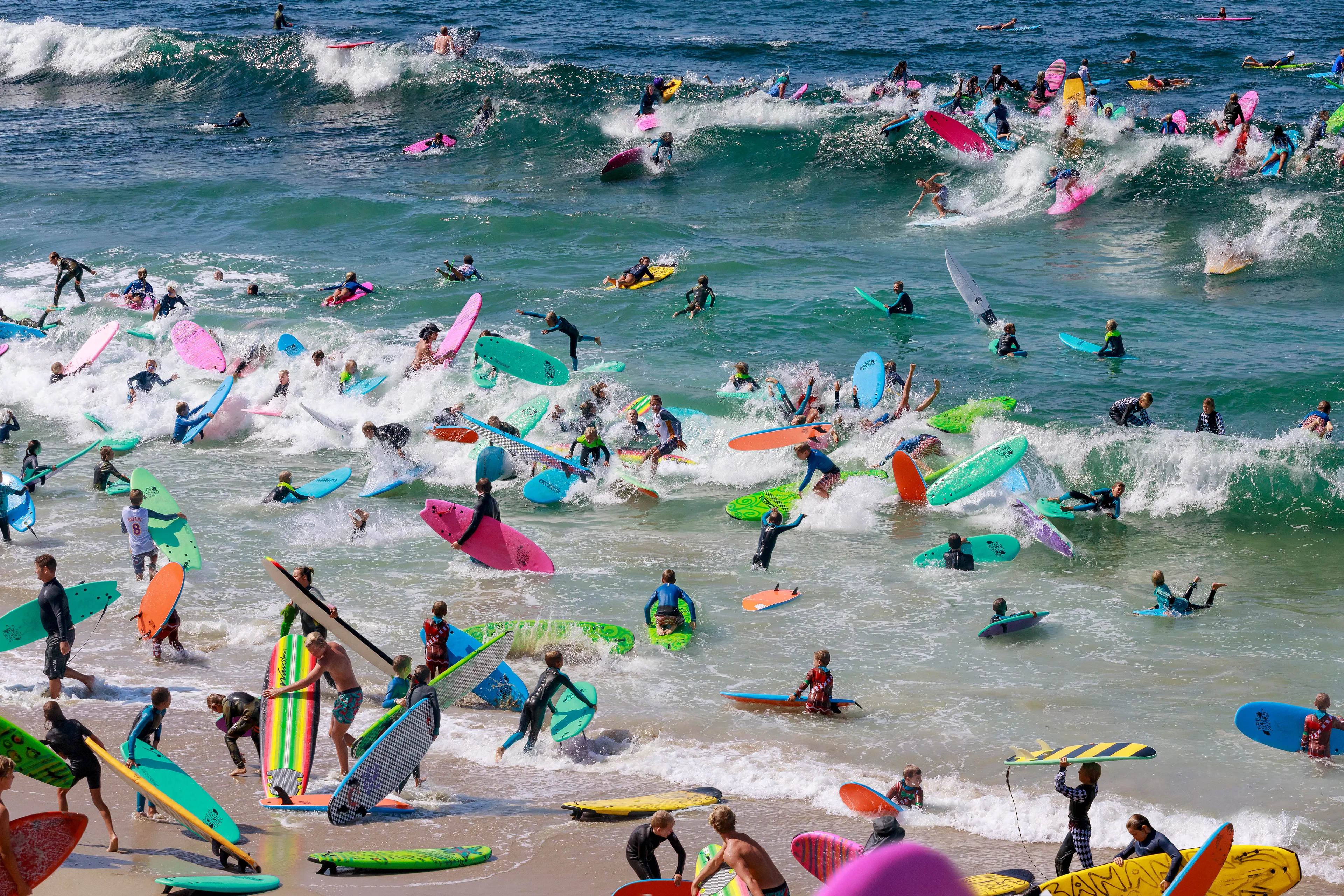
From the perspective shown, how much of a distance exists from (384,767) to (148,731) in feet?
5.25

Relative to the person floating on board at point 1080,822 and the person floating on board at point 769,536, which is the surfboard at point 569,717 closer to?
the person floating on board at point 1080,822

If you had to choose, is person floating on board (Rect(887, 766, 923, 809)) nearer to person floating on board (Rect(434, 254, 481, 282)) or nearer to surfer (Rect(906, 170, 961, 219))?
person floating on board (Rect(434, 254, 481, 282))

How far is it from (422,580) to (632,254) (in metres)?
12.2

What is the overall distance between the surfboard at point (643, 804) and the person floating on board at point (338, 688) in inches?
63.5

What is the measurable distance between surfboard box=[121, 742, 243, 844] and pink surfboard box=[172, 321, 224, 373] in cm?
1188

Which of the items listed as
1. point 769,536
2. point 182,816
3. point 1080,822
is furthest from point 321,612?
point 1080,822

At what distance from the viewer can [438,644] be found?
31.8ft

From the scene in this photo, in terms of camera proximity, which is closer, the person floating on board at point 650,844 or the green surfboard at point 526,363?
the person floating on board at point 650,844

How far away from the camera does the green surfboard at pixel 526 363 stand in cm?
1681

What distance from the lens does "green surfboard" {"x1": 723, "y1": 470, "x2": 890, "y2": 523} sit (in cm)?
1362

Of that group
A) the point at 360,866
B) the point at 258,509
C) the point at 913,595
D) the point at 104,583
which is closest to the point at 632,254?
the point at 258,509

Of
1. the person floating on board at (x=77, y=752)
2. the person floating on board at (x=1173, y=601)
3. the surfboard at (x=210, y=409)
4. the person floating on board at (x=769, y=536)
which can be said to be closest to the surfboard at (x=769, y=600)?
the person floating on board at (x=769, y=536)

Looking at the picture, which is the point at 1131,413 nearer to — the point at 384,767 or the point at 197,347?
the point at 384,767

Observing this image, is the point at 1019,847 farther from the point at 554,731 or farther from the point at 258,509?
the point at 258,509
